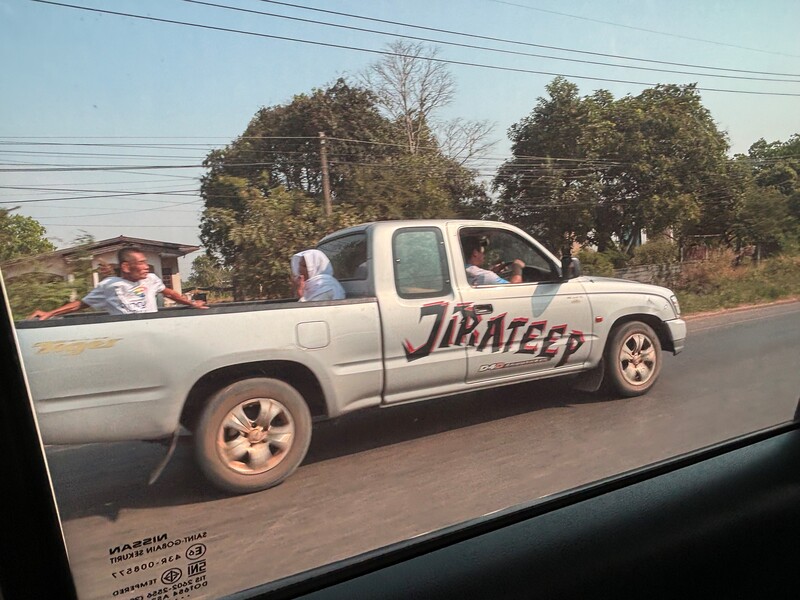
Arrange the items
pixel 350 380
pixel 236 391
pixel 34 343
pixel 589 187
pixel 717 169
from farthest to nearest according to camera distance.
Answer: pixel 717 169, pixel 589 187, pixel 350 380, pixel 236 391, pixel 34 343

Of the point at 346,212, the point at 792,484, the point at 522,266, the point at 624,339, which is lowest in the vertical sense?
the point at 792,484

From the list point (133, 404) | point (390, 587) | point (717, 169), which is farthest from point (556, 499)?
point (717, 169)

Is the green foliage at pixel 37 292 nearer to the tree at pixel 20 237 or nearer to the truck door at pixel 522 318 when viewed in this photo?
the tree at pixel 20 237

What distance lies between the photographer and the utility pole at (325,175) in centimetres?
265

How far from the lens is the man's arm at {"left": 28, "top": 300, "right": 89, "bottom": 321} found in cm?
200

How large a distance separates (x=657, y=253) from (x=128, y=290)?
3318mm

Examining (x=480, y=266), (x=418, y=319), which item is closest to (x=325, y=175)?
(x=418, y=319)

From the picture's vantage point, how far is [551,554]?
2301 millimetres

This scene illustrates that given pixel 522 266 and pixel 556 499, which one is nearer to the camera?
pixel 556 499

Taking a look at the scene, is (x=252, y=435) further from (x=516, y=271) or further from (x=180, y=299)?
(x=516, y=271)

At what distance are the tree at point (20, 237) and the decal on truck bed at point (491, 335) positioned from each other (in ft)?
5.75

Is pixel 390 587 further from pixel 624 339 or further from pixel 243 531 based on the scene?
pixel 624 339

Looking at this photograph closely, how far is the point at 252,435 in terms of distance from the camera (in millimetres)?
2721

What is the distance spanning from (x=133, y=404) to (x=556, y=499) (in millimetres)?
1920
